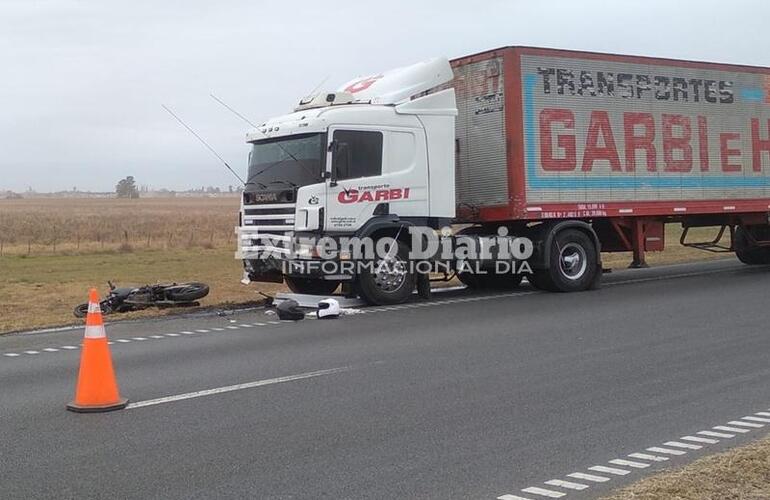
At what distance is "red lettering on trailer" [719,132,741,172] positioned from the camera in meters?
18.0

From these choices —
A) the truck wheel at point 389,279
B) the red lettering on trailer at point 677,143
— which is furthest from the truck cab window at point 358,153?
the red lettering on trailer at point 677,143

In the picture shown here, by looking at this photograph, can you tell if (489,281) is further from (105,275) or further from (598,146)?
(105,275)

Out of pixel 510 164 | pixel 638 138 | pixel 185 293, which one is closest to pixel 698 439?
pixel 510 164

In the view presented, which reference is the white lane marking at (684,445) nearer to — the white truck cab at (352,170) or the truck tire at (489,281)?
the white truck cab at (352,170)

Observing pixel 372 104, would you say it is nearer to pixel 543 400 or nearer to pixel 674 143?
pixel 674 143

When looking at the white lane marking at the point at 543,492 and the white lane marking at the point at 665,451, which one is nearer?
the white lane marking at the point at 543,492

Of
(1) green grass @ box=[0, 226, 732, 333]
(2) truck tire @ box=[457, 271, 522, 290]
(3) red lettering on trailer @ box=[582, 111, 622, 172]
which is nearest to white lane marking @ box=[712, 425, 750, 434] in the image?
(1) green grass @ box=[0, 226, 732, 333]

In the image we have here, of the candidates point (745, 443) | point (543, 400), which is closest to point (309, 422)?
point (543, 400)

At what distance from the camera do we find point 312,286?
15.4m

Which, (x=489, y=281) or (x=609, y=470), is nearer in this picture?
(x=609, y=470)

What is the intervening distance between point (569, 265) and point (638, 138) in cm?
275

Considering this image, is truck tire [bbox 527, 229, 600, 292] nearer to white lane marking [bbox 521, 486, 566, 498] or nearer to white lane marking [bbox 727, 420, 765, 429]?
white lane marking [bbox 727, 420, 765, 429]

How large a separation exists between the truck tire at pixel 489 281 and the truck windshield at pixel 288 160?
4.56 meters

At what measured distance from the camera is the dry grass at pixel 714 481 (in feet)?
15.8
